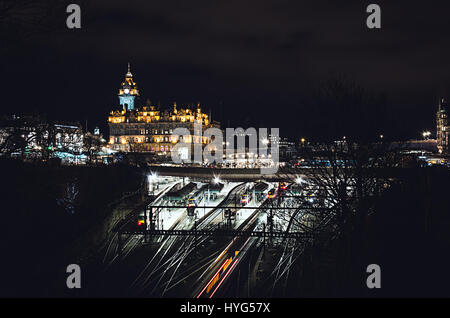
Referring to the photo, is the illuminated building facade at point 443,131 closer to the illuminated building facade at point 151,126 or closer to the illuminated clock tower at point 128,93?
the illuminated building facade at point 151,126

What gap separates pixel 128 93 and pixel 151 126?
91.2ft

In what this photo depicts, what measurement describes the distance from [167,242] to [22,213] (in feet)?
32.0

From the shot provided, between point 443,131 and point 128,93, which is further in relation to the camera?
point 128,93

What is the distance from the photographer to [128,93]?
416 feet

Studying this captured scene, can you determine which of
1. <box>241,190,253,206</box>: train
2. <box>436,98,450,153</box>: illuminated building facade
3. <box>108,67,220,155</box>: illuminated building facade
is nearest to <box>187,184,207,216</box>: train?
<box>241,190,253,206</box>: train

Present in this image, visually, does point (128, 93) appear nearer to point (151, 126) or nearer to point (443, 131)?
point (151, 126)

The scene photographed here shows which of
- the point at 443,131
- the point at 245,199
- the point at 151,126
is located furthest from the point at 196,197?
the point at 443,131

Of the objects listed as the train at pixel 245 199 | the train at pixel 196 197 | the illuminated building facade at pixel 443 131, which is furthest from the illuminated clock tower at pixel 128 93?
the illuminated building facade at pixel 443 131

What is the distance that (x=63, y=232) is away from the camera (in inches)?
758

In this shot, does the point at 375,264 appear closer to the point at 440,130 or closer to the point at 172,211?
the point at 172,211

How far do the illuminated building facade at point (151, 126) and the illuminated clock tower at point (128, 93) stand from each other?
55.3 feet

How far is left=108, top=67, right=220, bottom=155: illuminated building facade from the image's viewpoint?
105062mm

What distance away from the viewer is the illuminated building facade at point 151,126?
4136 inches

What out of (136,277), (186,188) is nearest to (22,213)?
(136,277)
